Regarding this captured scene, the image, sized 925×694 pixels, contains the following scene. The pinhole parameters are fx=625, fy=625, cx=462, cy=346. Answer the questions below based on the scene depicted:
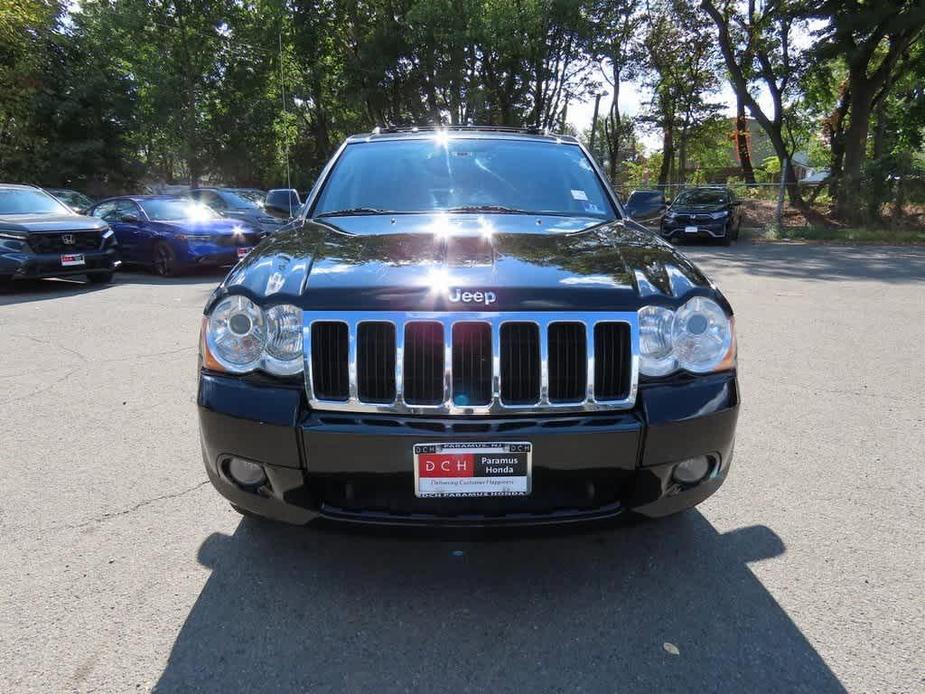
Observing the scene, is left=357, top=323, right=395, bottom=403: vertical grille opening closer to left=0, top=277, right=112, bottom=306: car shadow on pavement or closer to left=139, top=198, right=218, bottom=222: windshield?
left=0, top=277, right=112, bottom=306: car shadow on pavement

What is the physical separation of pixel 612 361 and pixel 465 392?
49cm

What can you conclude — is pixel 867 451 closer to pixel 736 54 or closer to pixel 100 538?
pixel 100 538

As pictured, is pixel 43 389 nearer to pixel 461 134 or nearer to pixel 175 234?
pixel 461 134

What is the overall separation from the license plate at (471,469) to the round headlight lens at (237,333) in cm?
66

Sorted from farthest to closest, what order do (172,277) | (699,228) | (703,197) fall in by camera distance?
(703,197), (699,228), (172,277)

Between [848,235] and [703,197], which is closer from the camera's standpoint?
[848,235]

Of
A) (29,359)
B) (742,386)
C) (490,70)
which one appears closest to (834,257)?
(742,386)

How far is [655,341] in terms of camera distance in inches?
82.6

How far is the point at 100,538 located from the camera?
260cm

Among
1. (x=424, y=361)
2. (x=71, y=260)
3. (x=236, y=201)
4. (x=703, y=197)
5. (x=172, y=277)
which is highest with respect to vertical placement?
(x=703, y=197)

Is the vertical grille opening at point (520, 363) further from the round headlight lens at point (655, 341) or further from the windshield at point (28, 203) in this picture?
the windshield at point (28, 203)

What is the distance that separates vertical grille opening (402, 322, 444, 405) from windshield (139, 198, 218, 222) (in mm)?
10295

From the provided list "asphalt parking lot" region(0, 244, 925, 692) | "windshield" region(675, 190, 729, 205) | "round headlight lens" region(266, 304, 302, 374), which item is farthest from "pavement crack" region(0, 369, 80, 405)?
"windshield" region(675, 190, 729, 205)

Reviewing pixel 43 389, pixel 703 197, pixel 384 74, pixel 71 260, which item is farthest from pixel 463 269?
pixel 384 74
